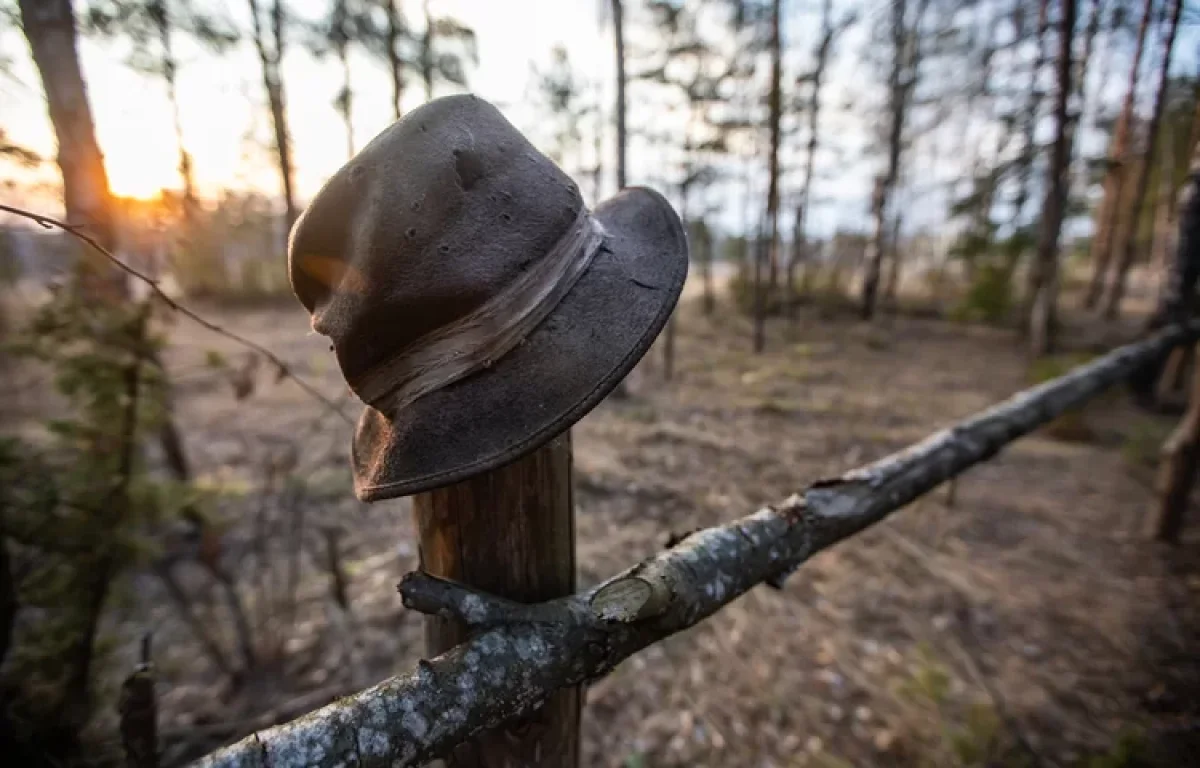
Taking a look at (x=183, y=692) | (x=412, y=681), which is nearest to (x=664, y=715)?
(x=412, y=681)

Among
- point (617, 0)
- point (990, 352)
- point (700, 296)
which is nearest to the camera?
point (617, 0)

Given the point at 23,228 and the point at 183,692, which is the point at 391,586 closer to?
the point at 183,692

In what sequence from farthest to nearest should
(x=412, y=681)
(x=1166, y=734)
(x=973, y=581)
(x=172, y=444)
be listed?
1. (x=172, y=444)
2. (x=973, y=581)
3. (x=1166, y=734)
4. (x=412, y=681)

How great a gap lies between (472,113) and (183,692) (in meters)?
4.07

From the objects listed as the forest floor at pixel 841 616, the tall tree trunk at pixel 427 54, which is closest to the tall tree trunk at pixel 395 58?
the tall tree trunk at pixel 427 54

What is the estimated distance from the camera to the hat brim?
95 cm

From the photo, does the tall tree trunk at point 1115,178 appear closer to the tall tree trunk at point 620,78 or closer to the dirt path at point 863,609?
the dirt path at point 863,609

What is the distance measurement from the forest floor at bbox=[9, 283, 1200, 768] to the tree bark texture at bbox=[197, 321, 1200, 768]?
6.40ft

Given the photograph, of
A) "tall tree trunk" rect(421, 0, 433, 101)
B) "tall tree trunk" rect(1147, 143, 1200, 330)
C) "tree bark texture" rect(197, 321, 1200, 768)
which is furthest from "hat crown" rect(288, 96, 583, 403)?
"tall tree trunk" rect(421, 0, 433, 101)

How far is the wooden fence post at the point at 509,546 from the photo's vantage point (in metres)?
1.16

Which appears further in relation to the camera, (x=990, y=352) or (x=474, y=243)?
(x=990, y=352)

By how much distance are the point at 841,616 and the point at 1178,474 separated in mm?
3137

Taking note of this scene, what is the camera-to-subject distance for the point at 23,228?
52.2 inches

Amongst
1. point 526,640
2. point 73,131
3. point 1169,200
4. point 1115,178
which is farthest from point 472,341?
point 1169,200
